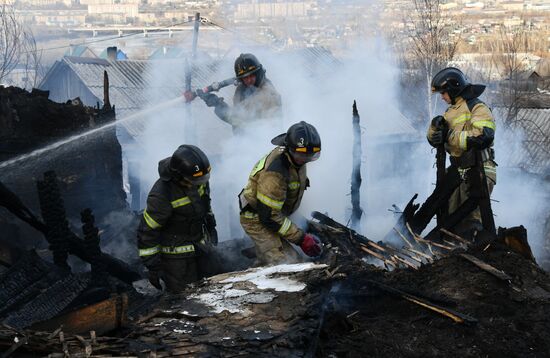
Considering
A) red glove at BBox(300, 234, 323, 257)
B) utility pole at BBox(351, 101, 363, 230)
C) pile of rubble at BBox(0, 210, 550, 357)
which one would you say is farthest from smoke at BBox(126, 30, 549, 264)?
pile of rubble at BBox(0, 210, 550, 357)

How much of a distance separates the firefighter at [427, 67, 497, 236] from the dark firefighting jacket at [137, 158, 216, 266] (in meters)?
2.64

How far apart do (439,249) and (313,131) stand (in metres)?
1.70

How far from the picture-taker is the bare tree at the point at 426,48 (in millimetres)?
31516

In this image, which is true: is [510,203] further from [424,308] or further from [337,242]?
[424,308]

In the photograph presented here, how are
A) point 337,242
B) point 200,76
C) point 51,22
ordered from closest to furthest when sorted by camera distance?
point 337,242, point 200,76, point 51,22

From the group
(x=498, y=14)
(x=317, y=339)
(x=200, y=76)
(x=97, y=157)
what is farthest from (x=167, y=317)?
(x=498, y=14)

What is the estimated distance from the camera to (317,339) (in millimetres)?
3854

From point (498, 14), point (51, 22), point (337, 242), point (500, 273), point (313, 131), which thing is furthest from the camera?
point (498, 14)

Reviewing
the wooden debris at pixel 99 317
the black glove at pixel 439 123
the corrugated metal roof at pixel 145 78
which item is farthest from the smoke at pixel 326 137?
the wooden debris at pixel 99 317

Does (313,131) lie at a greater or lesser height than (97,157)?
greater

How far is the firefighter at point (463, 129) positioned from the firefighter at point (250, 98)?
263cm

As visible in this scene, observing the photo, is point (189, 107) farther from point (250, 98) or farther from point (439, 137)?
point (439, 137)

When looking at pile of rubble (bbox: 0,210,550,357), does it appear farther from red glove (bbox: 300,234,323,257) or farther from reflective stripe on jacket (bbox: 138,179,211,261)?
reflective stripe on jacket (bbox: 138,179,211,261)

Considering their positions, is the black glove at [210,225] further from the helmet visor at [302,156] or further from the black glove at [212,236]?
the helmet visor at [302,156]
